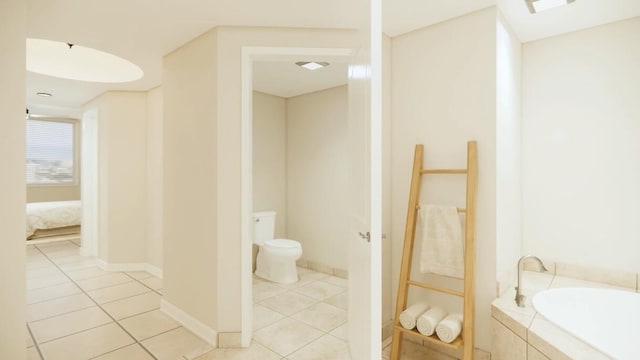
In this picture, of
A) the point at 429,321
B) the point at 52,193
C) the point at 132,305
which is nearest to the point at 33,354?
the point at 132,305

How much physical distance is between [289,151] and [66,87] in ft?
8.67

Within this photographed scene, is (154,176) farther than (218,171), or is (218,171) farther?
(154,176)

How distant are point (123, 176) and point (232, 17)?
2.80 meters

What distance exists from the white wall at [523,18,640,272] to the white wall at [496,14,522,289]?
0.38ft

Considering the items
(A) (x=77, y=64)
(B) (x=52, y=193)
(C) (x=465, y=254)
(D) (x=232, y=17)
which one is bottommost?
(C) (x=465, y=254)

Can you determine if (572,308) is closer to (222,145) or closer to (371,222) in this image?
(371,222)

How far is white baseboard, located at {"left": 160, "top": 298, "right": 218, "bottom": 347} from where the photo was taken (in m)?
2.25

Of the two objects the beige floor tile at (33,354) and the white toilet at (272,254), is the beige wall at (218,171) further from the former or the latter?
the white toilet at (272,254)

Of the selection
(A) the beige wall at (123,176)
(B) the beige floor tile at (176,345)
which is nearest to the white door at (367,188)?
(B) the beige floor tile at (176,345)

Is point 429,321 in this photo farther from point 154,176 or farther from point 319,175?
point 154,176

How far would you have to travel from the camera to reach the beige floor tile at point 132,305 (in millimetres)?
2752

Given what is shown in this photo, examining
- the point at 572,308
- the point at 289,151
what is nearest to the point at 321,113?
the point at 289,151

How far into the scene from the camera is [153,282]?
3518 millimetres

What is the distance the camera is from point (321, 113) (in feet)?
12.7
